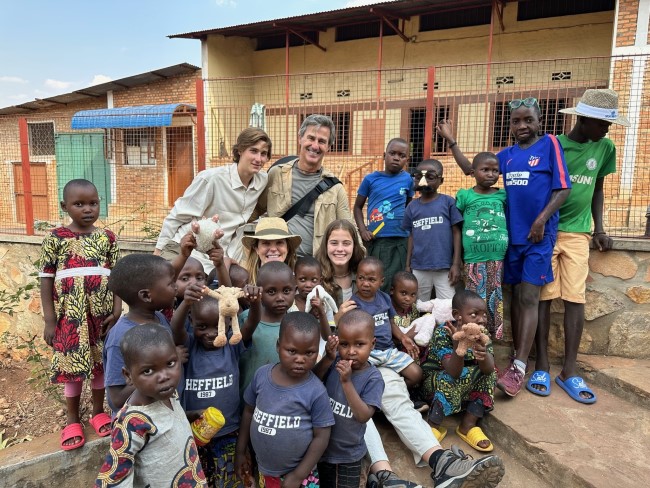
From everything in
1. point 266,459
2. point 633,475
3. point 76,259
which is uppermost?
point 76,259

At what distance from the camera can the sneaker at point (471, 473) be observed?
2.08 metres

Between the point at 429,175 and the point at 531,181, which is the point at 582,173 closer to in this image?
the point at 531,181

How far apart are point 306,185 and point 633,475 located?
266cm

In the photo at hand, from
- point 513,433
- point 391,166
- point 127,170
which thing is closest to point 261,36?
point 127,170

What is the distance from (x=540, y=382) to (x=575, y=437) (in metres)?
0.52

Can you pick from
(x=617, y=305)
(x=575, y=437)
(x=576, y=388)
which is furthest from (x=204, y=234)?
(x=617, y=305)

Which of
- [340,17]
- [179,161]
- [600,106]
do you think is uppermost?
[340,17]

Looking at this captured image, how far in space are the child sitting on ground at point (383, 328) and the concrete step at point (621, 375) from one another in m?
1.53

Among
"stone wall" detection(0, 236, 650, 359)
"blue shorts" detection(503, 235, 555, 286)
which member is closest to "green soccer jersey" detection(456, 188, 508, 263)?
"blue shorts" detection(503, 235, 555, 286)

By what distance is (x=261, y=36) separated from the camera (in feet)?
42.9

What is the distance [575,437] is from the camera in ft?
8.69

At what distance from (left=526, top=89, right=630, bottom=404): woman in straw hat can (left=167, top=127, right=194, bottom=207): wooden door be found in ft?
19.8

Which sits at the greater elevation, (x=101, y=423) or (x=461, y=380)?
(x=461, y=380)

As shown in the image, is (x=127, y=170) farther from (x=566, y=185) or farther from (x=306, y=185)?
(x=566, y=185)
